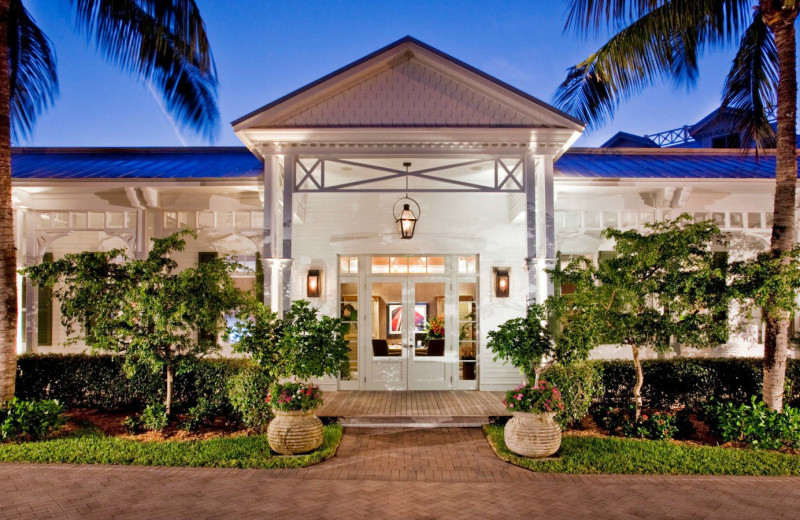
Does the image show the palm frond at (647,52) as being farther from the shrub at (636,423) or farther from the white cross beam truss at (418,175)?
the shrub at (636,423)

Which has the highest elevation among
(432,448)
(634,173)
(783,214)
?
(634,173)

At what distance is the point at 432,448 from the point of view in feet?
22.3

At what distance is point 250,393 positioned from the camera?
692 cm

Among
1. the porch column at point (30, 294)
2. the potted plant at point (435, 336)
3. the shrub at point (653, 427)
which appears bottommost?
the shrub at point (653, 427)

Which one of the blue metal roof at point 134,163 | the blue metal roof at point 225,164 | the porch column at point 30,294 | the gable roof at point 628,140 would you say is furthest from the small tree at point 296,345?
the gable roof at point 628,140

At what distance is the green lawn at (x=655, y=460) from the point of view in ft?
19.2

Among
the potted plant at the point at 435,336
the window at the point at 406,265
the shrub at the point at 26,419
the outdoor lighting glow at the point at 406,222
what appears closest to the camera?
the shrub at the point at 26,419

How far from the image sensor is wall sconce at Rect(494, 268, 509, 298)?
9789 mm

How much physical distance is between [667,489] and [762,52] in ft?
22.5

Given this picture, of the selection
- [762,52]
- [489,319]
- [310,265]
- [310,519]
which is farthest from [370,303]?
[762,52]

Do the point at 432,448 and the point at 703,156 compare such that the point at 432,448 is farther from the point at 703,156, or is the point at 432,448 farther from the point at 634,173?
the point at 703,156

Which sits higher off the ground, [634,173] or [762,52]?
[762,52]

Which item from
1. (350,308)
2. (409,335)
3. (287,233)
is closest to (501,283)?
(409,335)

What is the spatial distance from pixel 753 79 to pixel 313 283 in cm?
823
